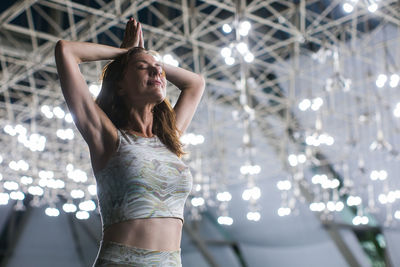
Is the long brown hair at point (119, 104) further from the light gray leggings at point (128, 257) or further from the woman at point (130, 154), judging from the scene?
the light gray leggings at point (128, 257)

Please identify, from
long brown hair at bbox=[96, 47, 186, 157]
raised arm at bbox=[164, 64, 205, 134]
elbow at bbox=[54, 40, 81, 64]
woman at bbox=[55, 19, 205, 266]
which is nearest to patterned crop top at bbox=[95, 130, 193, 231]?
woman at bbox=[55, 19, 205, 266]

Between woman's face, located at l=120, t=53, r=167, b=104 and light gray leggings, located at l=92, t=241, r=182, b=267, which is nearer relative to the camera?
light gray leggings, located at l=92, t=241, r=182, b=267

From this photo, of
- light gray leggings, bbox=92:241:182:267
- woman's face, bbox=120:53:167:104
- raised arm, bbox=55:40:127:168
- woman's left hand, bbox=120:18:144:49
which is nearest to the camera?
light gray leggings, bbox=92:241:182:267

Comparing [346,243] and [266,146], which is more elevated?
[266,146]

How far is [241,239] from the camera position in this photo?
21.9m

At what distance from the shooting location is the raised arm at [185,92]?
5.97 ft

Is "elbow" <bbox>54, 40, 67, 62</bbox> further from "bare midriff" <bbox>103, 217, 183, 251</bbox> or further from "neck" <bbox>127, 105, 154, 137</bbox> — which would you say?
"bare midriff" <bbox>103, 217, 183, 251</bbox>

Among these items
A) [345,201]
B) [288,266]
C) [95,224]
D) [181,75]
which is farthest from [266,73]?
[181,75]

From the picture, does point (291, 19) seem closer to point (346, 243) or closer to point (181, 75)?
point (346, 243)

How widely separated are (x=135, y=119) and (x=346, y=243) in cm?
1836

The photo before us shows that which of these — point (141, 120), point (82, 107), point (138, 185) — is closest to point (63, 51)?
point (82, 107)

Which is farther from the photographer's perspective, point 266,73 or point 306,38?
point 266,73

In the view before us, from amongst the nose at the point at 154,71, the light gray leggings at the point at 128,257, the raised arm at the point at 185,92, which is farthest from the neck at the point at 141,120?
the light gray leggings at the point at 128,257

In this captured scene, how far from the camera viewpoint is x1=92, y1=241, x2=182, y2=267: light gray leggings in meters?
1.30
